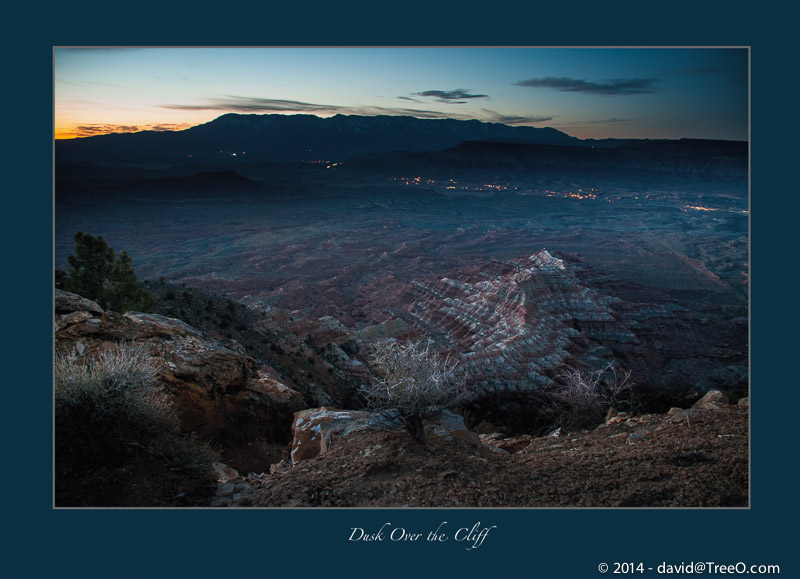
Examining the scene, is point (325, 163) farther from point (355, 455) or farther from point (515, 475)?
point (515, 475)

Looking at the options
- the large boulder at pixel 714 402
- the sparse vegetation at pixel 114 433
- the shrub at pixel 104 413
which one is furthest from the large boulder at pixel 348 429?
the large boulder at pixel 714 402

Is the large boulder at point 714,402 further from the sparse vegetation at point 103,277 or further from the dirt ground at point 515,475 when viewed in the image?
the sparse vegetation at point 103,277

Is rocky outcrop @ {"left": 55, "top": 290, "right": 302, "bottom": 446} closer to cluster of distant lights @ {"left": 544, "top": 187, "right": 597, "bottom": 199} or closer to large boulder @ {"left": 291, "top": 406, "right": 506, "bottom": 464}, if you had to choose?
large boulder @ {"left": 291, "top": 406, "right": 506, "bottom": 464}

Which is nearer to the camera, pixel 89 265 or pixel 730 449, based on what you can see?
pixel 730 449

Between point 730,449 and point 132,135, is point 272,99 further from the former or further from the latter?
point 730,449

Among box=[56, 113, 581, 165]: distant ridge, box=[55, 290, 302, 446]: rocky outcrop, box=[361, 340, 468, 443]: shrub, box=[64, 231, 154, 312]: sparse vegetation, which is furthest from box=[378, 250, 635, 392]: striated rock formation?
box=[64, 231, 154, 312]: sparse vegetation

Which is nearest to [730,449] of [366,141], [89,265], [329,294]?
[329,294]
